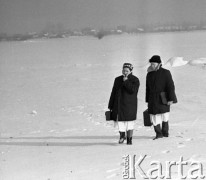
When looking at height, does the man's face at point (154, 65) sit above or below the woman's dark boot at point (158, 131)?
above

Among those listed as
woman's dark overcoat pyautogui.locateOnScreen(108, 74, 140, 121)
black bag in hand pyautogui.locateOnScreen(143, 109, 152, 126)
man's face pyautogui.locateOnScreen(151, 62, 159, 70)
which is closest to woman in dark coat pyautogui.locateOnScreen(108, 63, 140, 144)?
woman's dark overcoat pyautogui.locateOnScreen(108, 74, 140, 121)

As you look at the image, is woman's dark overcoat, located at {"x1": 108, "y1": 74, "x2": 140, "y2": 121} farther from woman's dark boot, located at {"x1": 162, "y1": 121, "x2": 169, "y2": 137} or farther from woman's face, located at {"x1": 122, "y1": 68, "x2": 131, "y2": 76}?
woman's dark boot, located at {"x1": 162, "y1": 121, "x2": 169, "y2": 137}

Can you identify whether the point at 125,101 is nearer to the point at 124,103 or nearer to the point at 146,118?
the point at 124,103

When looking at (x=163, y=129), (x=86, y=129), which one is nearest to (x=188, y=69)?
(x=86, y=129)

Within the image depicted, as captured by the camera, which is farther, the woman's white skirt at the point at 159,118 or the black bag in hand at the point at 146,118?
the black bag in hand at the point at 146,118

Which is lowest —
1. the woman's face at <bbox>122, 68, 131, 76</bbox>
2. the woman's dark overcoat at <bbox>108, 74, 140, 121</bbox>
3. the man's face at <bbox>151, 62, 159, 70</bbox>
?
the woman's dark overcoat at <bbox>108, 74, 140, 121</bbox>

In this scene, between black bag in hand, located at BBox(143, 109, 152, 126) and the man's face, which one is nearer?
the man's face

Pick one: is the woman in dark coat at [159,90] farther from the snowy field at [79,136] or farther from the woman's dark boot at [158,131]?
the snowy field at [79,136]

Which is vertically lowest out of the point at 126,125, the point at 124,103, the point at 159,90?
the point at 126,125

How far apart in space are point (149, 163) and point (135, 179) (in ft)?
2.77

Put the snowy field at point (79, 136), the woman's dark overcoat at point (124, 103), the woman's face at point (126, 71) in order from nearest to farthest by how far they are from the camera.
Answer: the snowy field at point (79, 136) < the woman's face at point (126, 71) < the woman's dark overcoat at point (124, 103)

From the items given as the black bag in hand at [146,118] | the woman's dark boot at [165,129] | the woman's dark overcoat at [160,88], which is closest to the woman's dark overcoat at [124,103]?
the woman's dark overcoat at [160,88]

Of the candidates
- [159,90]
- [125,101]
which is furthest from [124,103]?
[159,90]

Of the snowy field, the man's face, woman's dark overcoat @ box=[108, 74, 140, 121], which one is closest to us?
the snowy field
